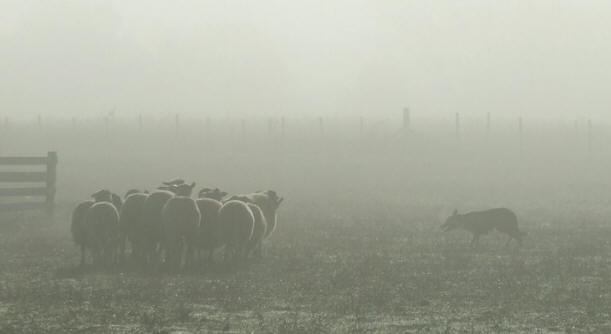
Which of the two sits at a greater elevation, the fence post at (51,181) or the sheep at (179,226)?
the fence post at (51,181)

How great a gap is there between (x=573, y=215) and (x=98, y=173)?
71.0 feet

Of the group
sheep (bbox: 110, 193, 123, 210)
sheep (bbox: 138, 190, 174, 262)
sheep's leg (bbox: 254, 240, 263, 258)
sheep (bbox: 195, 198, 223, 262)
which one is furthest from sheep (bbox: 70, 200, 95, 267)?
sheep's leg (bbox: 254, 240, 263, 258)

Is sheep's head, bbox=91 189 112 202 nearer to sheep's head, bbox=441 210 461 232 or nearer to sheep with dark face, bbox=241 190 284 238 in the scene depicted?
sheep with dark face, bbox=241 190 284 238

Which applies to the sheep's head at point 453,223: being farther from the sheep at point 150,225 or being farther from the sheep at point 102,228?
the sheep at point 102,228

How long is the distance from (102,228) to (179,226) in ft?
4.56

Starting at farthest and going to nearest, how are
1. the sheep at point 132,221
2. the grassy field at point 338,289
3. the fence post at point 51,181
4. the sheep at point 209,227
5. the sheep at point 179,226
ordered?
the fence post at point 51,181 < the sheep at point 132,221 < the sheep at point 209,227 < the sheep at point 179,226 < the grassy field at point 338,289

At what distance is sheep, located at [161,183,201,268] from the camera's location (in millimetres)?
14438

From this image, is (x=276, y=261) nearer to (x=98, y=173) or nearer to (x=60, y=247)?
(x=60, y=247)

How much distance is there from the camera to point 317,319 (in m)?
10.2

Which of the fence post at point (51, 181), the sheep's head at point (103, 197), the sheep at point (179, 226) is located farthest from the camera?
the fence post at point (51, 181)

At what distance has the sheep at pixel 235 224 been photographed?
48.5ft

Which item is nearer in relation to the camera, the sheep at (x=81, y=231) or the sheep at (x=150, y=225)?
the sheep at (x=81, y=231)

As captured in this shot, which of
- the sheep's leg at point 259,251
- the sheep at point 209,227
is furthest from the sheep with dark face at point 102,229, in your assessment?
the sheep's leg at point 259,251

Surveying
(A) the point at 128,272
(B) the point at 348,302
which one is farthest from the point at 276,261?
(B) the point at 348,302
